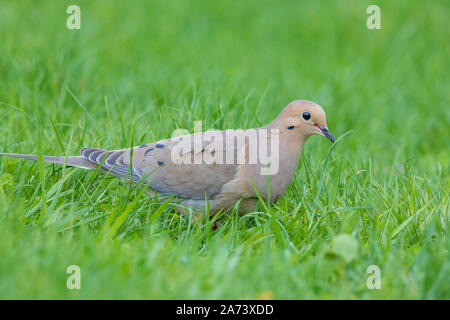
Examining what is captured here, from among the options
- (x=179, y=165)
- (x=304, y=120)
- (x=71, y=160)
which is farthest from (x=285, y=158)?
(x=71, y=160)

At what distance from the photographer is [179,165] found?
3732 millimetres

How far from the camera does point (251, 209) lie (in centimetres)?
365

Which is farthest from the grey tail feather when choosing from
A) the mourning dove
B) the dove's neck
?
the dove's neck

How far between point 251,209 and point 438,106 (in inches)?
135

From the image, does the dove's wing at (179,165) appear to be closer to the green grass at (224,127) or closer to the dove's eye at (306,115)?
the green grass at (224,127)

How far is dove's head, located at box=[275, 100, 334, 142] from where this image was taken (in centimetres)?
362

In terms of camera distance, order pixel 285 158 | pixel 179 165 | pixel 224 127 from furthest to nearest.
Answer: pixel 224 127, pixel 179 165, pixel 285 158

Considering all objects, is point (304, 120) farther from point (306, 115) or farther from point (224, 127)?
point (224, 127)

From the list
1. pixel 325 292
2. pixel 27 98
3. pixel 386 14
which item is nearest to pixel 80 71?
pixel 27 98

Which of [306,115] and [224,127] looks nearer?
[306,115]

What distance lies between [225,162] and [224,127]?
71 cm

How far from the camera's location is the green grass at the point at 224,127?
286 centimetres

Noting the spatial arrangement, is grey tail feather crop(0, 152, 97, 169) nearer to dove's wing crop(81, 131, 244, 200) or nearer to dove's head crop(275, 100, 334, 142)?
dove's wing crop(81, 131, 244, 200)

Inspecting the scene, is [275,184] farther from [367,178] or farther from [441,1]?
[441,1]
